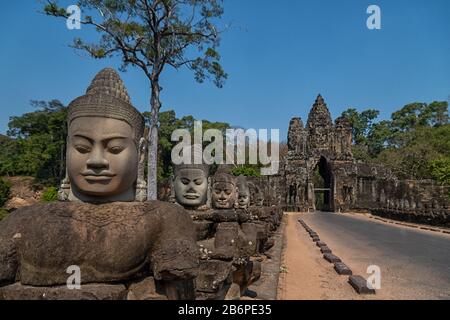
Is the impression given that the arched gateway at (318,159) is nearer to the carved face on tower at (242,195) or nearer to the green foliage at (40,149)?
the green foliage at (40,149)

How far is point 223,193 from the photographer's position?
729cm

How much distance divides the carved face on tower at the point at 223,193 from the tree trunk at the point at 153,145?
8393 mm

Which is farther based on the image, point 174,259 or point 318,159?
point 318,159

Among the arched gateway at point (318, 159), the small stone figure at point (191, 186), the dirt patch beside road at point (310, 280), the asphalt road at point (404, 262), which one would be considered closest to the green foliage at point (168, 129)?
the arched gateway at point (318, 159)

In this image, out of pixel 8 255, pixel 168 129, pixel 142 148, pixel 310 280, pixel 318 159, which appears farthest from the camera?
pixel 168 129

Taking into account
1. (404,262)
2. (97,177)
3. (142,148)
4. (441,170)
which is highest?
(441,170)

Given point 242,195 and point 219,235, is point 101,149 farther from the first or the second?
point 242,195

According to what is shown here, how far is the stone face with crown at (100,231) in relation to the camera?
8.09 feet

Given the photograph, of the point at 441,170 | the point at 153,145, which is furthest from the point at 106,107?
the point at 441,170

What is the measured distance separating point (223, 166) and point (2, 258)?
670cm

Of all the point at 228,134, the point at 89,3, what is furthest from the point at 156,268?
the point at 228,134

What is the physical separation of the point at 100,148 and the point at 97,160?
108 mm

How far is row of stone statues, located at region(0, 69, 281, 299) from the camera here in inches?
97.1

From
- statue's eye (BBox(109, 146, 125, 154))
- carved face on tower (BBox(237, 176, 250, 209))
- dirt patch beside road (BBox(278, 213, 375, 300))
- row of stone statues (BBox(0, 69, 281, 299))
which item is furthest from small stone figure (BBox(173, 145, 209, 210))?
carved face on tower (BBox(237, 176, 250, 209))
